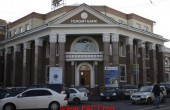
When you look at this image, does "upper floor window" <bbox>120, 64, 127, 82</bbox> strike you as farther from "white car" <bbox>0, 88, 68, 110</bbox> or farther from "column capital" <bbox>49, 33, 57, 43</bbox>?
"white car" <bbox>0, 88, 68, 110</bbox>

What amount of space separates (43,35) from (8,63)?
14.1 meters

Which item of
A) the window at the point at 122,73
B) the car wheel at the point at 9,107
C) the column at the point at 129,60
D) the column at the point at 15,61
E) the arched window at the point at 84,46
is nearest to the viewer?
the car wheel at the point at 9,107

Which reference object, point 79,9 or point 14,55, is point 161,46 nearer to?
point 79,9

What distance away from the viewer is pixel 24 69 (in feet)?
143

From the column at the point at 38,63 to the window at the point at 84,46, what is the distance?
5.08m

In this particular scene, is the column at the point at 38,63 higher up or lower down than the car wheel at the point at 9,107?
higher up

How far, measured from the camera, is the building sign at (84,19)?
126ft

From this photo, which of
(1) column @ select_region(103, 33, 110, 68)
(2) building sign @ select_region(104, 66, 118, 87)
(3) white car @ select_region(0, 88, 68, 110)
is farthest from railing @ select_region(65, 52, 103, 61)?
(3) white car @ select_region(0, 88, 68, 110)

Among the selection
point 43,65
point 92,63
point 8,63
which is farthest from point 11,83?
point 92,63

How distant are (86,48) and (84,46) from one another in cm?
41

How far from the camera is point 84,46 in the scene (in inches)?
1597

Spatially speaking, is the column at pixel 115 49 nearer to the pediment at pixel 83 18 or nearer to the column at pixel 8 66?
the pediment at pixel 83 18

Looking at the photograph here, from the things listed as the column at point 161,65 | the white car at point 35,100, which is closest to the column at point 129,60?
the column at point 161,65

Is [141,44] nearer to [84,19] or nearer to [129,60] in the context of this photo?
[129,60]
